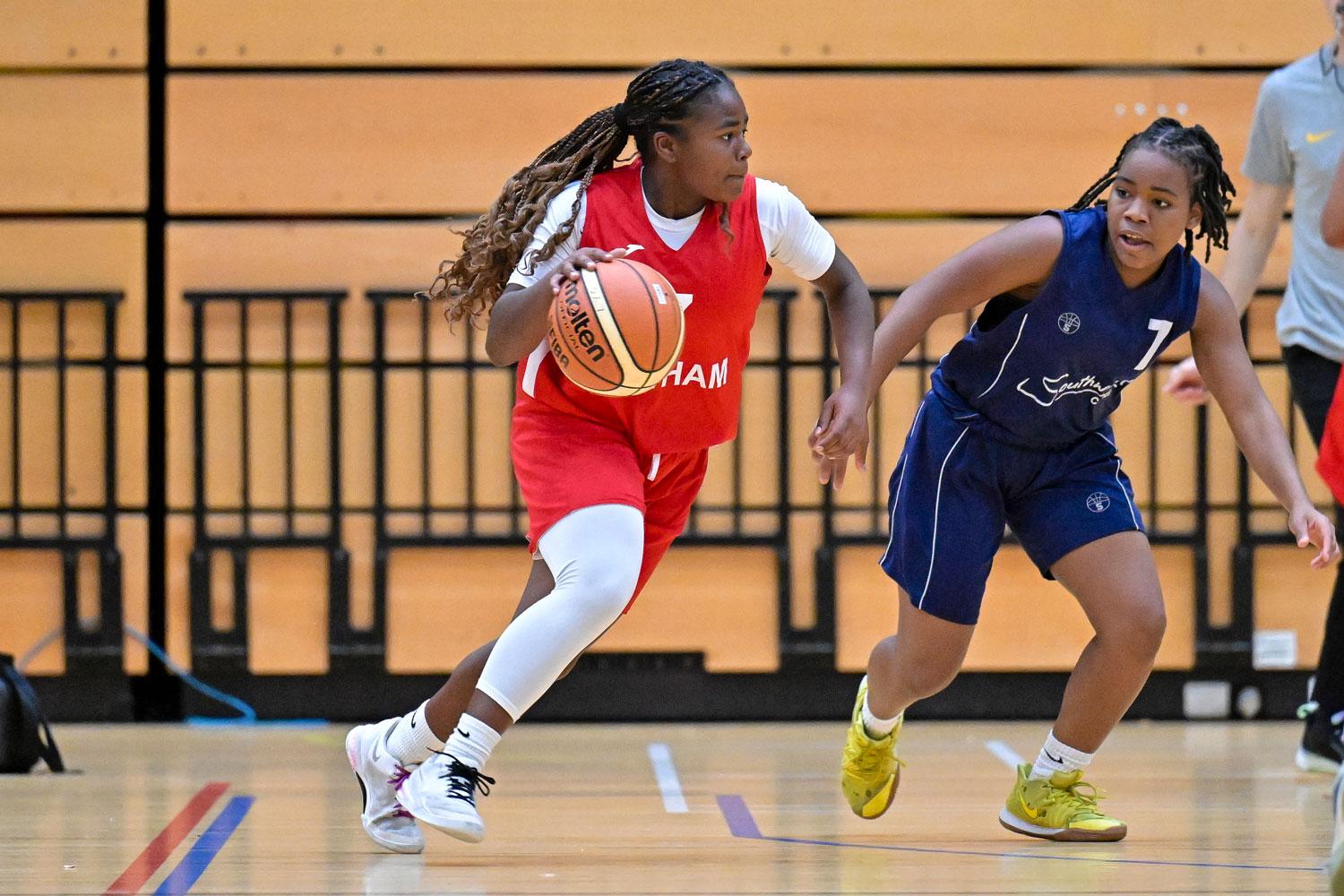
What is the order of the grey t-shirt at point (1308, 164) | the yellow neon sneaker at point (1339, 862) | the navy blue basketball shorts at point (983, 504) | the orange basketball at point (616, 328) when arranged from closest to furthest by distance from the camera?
the yellow neon sneaker at point (1339, 862) < the orange basketball at point (616, 328) < the navy blue basketball shorts at point (983, 504) < the grey t-shirt at point (1308, 164)

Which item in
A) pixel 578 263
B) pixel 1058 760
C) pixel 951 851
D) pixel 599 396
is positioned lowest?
pixel 951 851

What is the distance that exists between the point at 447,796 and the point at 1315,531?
4.77 feet

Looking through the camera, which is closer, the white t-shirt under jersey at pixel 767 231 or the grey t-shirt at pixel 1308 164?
the white t-shirt under jersey at pixel 767 231

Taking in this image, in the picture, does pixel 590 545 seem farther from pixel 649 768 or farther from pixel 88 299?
pixel 88 299

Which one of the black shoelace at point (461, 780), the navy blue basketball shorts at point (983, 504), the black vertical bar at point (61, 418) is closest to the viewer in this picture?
the black shoelace at point (461, 780)

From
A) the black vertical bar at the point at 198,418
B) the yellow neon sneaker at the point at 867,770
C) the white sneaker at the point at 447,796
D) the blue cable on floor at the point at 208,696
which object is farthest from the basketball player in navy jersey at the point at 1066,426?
the black vertical bar at the point at 198,418

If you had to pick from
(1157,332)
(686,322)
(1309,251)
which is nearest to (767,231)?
(686,322)

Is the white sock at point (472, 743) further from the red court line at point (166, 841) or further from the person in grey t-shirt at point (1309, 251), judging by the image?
the person in grey t-shirt at point (1309, 251)

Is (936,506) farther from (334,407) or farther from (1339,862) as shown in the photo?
(334,407)

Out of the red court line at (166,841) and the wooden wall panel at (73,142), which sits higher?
the wooden wall panel at (73,142)

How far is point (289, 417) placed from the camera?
516 cm

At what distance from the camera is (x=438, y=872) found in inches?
116

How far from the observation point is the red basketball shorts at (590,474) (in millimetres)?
2913

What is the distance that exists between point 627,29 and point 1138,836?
2.90 meters
